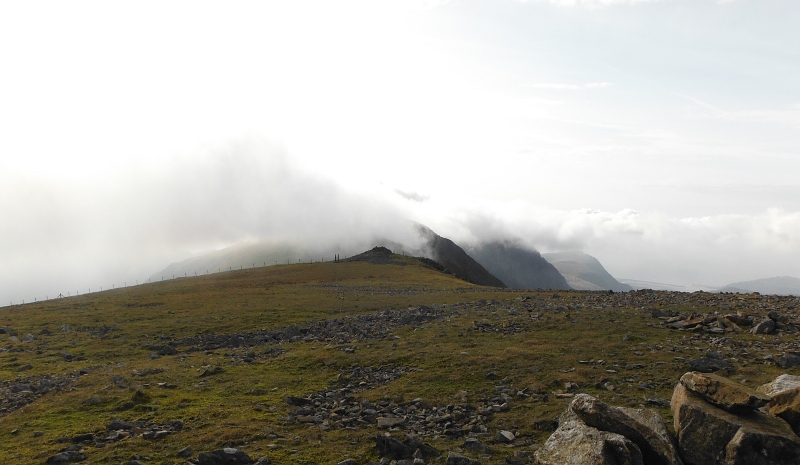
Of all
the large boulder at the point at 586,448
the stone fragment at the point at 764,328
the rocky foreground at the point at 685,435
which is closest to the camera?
the large boulder at the point at 586,448

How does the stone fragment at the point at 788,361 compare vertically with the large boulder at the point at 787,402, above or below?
below

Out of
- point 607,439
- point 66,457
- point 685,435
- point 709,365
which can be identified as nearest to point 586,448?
point 607,439

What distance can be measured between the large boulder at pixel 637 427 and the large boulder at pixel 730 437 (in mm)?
567

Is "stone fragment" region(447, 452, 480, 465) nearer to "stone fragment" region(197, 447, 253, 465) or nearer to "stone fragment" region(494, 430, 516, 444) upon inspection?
"stone fragment" region(494, 430, 516, 444)

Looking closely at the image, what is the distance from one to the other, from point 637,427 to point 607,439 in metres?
1.41

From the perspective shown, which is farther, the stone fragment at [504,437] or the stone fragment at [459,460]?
the stone fragment at [504,437]

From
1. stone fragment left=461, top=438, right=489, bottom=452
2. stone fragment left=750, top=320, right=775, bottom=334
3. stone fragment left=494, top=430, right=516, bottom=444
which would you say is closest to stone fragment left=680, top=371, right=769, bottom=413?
stone fragment left=494, top=430, right=516, bottom=444

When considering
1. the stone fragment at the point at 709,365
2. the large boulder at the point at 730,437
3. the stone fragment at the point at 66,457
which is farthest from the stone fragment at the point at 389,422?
the stone fragment at the point at 709,365

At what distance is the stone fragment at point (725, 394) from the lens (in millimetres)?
14008

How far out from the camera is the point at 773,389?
15898 mm

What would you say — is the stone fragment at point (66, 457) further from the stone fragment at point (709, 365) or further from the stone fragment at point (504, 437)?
the stone fragment at point (709, 365)

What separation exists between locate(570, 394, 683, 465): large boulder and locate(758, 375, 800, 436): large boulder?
3.27 m

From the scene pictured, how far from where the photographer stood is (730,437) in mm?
13531

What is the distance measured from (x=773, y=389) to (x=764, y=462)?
12.7 feet
